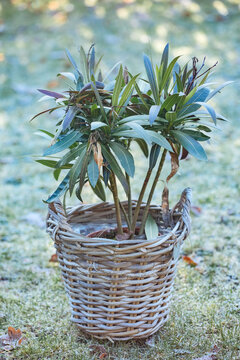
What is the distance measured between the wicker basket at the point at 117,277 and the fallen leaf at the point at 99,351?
4 cm

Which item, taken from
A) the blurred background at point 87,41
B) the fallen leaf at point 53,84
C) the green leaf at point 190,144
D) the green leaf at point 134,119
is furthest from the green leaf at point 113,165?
the fallen leaf at point 53,84

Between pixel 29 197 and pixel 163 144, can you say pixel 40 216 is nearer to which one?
pixel 29 197

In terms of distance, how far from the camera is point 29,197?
296 centimetres

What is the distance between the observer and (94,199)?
9.17 ft

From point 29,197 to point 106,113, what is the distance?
1588 millimetres

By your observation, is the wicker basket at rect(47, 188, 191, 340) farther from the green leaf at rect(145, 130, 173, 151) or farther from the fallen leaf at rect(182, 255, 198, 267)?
the fallen leaf at rect(182, 255, 198, 267)

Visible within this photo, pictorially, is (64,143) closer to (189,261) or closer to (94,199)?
(189,261)

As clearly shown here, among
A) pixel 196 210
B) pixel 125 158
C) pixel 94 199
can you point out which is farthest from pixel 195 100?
pixel 94 199

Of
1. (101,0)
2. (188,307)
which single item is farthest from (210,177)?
(101,0)

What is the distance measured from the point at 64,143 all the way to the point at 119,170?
0.63ft

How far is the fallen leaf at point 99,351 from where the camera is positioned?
1.57m

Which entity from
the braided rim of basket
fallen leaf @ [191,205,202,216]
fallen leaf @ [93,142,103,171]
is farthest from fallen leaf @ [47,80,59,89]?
fallen leaf @ [93,142,103,171]

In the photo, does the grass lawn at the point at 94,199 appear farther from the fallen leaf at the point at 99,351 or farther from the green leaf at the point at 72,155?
the green leaf at the point at 72,155

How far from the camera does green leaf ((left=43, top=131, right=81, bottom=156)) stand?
145cm
